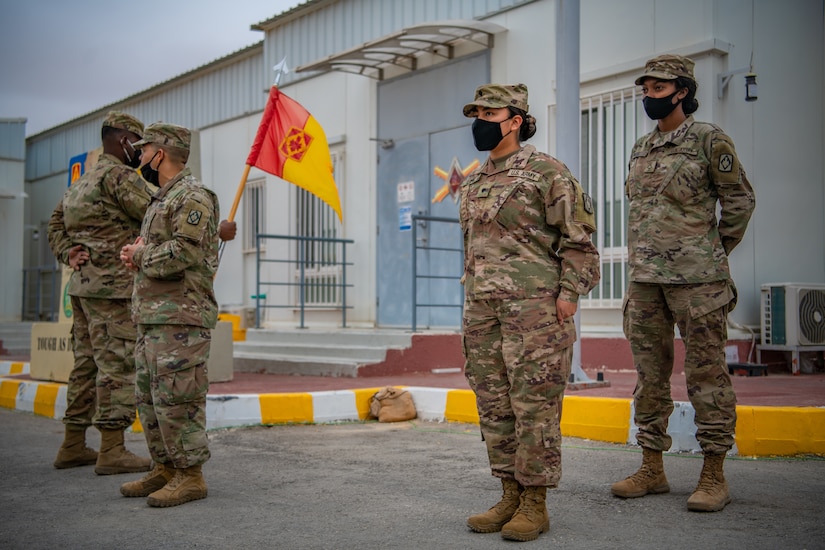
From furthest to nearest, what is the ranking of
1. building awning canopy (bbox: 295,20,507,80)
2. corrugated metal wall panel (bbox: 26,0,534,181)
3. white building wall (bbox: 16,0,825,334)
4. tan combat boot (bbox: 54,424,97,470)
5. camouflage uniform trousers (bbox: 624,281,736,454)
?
corrugated metal wall panel (bbox: 26,0,534,181) < building awning canopy (bbox: 295,20,507,80) < white building wall (bbox: 16,0,825,334) < tan combat boot (bbox: 54,424,97,470) < camouflage uniform trousers (bbox: 624,281,736,454)

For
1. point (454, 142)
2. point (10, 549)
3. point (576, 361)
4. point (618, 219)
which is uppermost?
point (454, 142)

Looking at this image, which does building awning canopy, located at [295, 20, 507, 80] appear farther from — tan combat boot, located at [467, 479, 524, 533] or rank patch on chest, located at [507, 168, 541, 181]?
tan combat boot, located at [467, 479, 524, 533]

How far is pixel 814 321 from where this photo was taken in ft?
27.6

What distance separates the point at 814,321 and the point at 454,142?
4.74 meters

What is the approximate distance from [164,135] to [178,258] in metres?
0.75

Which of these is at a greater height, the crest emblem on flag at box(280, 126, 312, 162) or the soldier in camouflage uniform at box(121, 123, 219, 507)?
the crest emblem on flag at box(280, 126, 312, 162)

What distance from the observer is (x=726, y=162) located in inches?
162

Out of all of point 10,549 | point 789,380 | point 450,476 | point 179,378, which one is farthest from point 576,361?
point 10,549

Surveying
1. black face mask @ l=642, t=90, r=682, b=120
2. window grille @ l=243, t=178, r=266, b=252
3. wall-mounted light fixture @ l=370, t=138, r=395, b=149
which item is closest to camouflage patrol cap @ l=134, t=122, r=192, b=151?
black face mask @ l=642, t=90, r=682, b=120

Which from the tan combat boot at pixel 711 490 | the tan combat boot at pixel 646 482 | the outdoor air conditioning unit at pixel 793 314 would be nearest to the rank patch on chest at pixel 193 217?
the tan combat boot at pixel 646 482

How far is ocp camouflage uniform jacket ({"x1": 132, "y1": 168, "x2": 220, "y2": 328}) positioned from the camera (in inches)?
169

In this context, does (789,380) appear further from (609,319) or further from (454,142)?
(454,142)

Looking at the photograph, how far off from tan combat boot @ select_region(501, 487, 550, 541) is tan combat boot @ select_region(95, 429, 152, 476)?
260cm

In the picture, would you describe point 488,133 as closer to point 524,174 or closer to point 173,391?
point 524,174
